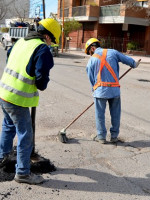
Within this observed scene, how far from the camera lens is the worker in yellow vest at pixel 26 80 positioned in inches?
108

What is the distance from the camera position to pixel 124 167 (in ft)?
11.7

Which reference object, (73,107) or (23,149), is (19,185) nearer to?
(23,149)

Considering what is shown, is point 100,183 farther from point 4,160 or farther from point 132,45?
point 132,45

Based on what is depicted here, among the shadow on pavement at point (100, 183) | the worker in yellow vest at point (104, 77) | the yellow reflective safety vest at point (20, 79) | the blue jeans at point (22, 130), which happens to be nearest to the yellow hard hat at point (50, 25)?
the yellow reflective safety vest at point (20, 79)

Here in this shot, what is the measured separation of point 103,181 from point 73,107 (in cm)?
340

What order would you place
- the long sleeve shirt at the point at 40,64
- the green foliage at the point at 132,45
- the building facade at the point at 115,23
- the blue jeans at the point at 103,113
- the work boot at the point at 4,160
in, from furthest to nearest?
the green foliage at the point at 132,45 < the building facade at the point at 115,23 < the blue jeans at the point at 103,113 < the work boot at the point at 4,160 < the long sleeve shirt at the point at 40,64

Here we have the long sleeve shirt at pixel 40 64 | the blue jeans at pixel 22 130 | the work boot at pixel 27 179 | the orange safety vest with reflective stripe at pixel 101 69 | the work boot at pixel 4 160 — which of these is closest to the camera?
the long sleeve shirt at pixel 40 64

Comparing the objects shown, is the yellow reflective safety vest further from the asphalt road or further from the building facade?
the building facade

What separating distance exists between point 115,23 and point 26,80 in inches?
1005

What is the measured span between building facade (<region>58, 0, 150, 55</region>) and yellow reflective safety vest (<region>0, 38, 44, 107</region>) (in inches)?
884

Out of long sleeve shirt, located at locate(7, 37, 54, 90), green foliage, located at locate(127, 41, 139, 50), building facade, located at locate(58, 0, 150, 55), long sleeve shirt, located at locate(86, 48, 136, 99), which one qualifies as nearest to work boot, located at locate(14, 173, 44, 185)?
long sleeve shirt, located at locate(7, 37, 54, 90)

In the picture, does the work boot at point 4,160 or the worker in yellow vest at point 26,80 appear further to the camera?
the work boot at point 4,160

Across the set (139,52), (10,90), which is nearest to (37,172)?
(10,90)

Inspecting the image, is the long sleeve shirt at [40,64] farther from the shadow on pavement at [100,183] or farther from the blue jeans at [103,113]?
the blue jeans at [103,113]
